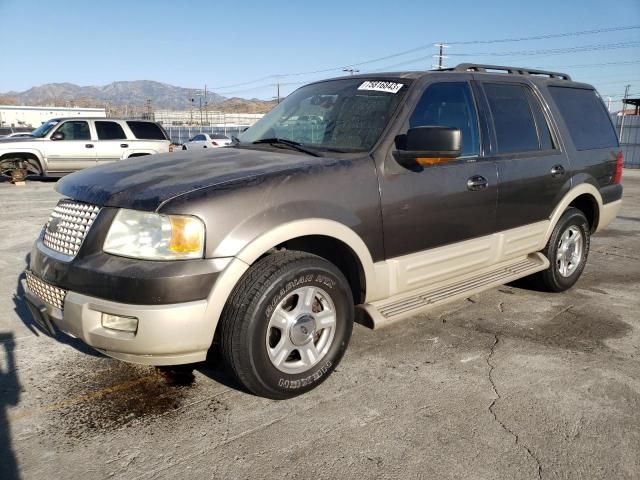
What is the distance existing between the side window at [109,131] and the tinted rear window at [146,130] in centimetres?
33

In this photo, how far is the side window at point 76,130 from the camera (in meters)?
14.0

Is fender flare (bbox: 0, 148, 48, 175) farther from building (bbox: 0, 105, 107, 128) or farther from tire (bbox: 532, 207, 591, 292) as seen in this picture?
building (bbox: 0, 105, 107, 128)

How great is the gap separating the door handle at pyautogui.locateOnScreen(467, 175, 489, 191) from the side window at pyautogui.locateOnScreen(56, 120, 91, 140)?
1300cm

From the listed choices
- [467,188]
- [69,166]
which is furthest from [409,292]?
[69,166]

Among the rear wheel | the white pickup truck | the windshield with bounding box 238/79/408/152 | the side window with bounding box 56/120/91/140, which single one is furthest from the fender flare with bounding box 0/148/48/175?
the windshield with bounding box 238/79/408/152

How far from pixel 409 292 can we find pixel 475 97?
1.61 meters

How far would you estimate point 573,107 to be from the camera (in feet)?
15.8

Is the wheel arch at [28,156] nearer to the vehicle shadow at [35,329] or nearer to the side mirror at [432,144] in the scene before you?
the vehicle shadow at [35,329]

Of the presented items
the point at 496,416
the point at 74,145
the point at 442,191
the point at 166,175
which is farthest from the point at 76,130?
the point at 496,416

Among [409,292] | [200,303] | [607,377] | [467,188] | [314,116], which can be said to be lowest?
[607,377]

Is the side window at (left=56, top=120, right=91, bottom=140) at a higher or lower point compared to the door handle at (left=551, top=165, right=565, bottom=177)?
higher

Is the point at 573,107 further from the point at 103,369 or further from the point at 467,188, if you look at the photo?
the point at 103,369

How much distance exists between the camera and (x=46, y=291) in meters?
2.78

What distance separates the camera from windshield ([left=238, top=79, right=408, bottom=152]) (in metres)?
3.39
